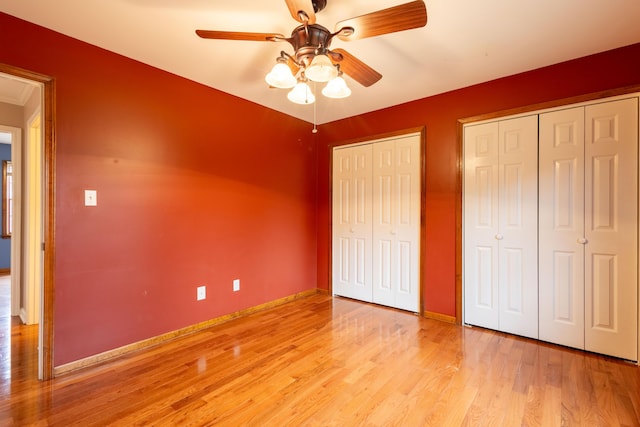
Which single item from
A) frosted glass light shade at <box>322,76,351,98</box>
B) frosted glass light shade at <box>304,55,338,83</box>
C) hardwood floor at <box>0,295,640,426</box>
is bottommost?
hardwood floor at <box>0,295,640,426</box>

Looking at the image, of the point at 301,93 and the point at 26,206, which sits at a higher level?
the point at 301,93

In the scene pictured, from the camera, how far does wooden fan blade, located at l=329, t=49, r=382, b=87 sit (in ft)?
5.40

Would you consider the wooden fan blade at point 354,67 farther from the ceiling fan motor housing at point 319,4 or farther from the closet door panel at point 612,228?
the closet door panel at point 612,228

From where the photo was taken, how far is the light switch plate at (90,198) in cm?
213

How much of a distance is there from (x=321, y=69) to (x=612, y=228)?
8.17ft

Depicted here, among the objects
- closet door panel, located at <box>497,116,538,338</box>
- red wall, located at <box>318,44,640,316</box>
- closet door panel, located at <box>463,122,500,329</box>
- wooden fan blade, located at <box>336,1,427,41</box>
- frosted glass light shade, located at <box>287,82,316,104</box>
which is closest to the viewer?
wooden fan blade, located at <box>336,1,427,41</box>

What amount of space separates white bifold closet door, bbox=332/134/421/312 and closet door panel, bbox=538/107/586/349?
1.10m

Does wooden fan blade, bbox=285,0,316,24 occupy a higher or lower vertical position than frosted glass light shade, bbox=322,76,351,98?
higher

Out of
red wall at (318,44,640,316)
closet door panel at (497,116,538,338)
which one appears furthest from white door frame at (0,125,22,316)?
closet door panel at (497,116,538,338)

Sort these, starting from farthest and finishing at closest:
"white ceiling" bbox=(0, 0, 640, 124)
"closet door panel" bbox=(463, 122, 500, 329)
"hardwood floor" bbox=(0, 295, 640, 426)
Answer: "closet door panel" bbox=(463, 122, 500, 329) < "white ceiling" bbox=(0, 0, 640, 124) < "hardwood floor" bbox=(0, 295, 640, 426)

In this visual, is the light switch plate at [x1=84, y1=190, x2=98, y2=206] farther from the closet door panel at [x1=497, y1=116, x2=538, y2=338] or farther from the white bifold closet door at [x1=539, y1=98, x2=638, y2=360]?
the white bifold closet door at [x1=539, y1=98, x2=638, y2=360]

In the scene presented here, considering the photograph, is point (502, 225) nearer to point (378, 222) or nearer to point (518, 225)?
point (518, 225)

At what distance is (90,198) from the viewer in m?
2.15

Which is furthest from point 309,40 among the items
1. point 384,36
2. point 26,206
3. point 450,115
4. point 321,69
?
point 26,206
